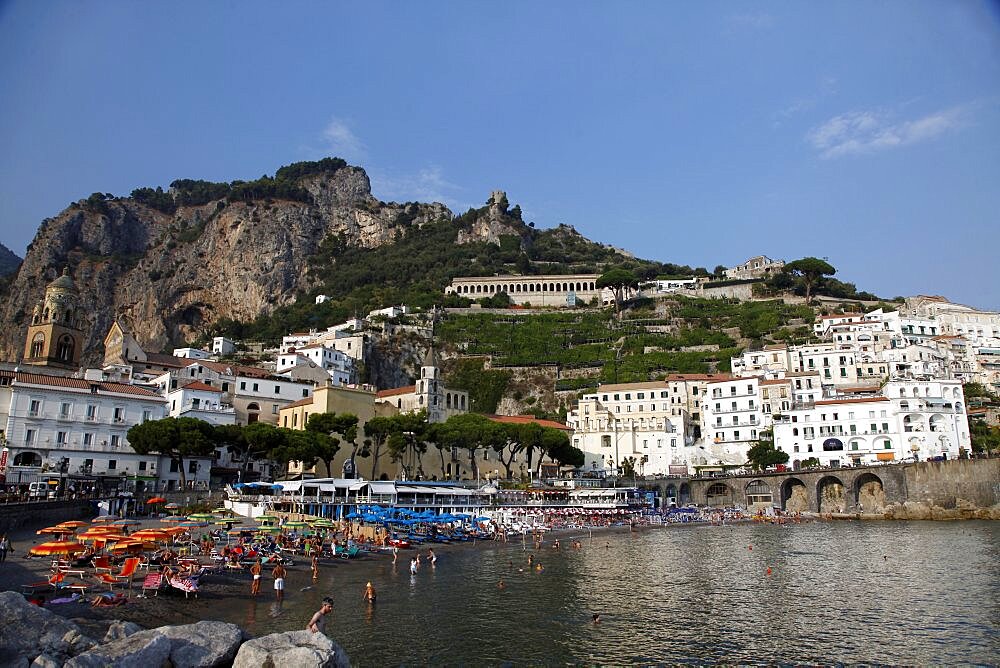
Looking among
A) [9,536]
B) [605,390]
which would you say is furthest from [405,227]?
[9,536]

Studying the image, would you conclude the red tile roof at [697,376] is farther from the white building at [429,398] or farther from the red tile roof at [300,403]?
the red tile roof at [300,403]

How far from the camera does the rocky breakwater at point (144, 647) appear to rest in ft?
42.1

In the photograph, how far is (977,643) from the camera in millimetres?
21359

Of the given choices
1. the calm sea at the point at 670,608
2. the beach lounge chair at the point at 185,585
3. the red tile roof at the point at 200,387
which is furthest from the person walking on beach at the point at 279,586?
the red tile roof at the point at 200,387

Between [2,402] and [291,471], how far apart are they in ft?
75.8

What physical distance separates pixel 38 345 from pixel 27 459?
3725cm

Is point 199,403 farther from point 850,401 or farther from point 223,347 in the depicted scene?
point 850,401

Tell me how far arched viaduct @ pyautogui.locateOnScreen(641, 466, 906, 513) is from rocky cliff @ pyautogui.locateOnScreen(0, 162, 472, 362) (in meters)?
90.7

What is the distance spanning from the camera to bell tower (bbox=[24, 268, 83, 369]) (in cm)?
7912

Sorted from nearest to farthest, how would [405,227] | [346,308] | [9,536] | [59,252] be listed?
[9,536], [346,308], [59,252], [405,227]

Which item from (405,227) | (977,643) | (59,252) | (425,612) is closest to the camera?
(977,643)

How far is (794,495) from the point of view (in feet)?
234

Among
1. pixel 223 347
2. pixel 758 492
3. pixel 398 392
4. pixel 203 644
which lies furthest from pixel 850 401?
pixel 223 347

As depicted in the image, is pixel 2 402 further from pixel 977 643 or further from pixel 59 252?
pixel 59 252
